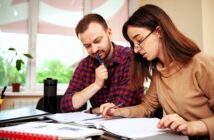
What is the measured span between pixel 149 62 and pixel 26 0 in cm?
239

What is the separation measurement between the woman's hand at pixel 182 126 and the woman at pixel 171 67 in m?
0.12

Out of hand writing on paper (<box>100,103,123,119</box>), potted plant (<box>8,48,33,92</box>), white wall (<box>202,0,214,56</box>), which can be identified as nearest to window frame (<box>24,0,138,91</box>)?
potted plant (<box>8,48,33,92</box>)

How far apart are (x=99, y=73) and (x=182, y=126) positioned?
645mm

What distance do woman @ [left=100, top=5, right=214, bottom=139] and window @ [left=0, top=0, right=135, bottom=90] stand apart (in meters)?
2.08

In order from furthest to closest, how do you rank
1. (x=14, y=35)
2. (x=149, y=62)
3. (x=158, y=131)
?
(x=14, y=35), (x=149, y=62), (x=158, y=131)

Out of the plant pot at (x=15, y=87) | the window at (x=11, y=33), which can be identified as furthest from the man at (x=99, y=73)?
the window at (x=11, y=33)

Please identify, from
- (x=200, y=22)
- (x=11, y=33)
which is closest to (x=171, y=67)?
(x=200, y=22)

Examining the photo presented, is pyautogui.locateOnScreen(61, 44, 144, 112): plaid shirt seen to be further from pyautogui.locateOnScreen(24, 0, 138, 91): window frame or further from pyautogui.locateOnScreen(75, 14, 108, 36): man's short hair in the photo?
pyautogui.locateOnScreen(24, 0, 138, 91): window frame

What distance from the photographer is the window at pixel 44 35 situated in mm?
2930

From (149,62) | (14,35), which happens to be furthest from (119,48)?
(14,35)

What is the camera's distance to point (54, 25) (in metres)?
3.10

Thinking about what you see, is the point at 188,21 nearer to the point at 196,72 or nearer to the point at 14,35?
the point at 196,72

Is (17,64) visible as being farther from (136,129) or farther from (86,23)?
(136,129)

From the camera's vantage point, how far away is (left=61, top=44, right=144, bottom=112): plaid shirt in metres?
1.36
